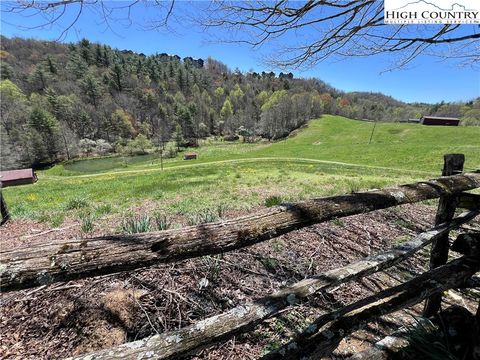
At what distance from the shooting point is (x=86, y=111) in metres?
92.8

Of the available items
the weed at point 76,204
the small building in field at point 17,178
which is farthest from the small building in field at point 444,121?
the small building in field at point 17,178

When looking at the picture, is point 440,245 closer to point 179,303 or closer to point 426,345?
point 426,345

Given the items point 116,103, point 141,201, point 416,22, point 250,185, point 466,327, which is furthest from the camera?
point 116,103

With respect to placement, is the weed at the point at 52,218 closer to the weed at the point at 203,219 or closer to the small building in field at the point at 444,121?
the weed at the point at 203,219

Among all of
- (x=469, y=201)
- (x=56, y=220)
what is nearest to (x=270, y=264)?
(x=469, y=201)

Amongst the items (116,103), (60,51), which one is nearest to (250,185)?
(116,103)

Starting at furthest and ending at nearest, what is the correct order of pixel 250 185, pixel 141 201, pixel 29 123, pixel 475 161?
pixel 29 123
pixel 475 161
pixel 250 185
pixel 141 201

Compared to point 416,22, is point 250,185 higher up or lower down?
lower down

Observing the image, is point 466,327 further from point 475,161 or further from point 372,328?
point 475,161

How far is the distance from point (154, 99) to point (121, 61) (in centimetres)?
3993

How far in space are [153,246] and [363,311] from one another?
193 centimetres

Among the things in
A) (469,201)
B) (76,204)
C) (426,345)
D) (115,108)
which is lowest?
(76,204)

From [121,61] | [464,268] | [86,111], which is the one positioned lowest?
[464,268]

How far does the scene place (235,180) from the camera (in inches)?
503
